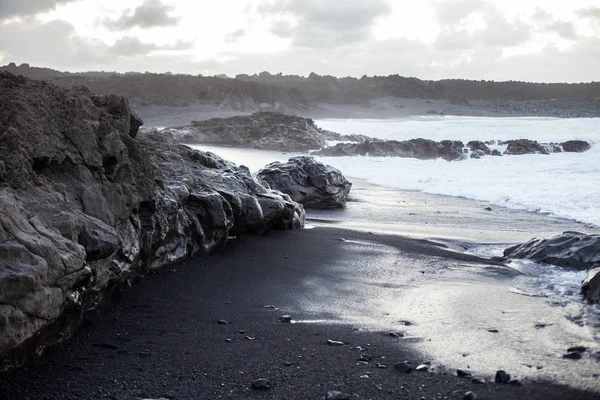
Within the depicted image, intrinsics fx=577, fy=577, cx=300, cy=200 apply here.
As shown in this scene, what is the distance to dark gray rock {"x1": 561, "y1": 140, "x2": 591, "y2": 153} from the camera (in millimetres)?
21500

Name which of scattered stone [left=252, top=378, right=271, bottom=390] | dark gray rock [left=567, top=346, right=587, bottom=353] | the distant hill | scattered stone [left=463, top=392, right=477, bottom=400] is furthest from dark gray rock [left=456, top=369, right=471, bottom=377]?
the distant hill

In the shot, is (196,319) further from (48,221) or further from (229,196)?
(229,196)

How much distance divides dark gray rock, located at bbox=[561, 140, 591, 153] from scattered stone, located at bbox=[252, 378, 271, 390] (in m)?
21.4

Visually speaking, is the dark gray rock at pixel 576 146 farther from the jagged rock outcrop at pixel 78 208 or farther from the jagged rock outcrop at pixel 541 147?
the jagged rock outcrop at pixel 78 208

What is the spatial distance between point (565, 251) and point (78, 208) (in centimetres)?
457

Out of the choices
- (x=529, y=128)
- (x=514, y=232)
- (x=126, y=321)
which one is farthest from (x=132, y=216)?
(x=529, y=128)

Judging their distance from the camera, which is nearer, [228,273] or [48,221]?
[48,221]

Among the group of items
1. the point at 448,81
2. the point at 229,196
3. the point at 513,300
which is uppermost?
the point at 448,81

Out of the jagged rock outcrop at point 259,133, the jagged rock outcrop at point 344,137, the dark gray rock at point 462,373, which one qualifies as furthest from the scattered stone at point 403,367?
the jagged rock outcrop at point 344,137

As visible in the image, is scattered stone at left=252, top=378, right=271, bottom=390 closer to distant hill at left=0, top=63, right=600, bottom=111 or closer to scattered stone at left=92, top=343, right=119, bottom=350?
scattered stone at left=92, top=343, right=119, bottom=350

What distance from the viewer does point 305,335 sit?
3.59 metres

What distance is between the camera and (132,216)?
427cm

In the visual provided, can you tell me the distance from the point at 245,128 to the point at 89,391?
2448cm

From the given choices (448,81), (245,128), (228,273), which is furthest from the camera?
(448,81)
